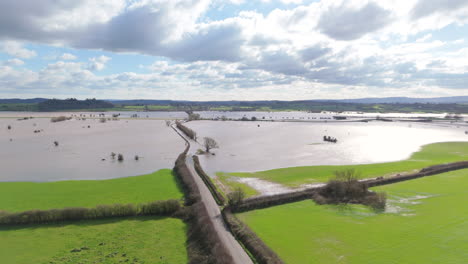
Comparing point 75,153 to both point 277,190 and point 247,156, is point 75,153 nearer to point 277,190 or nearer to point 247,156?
point 247,156

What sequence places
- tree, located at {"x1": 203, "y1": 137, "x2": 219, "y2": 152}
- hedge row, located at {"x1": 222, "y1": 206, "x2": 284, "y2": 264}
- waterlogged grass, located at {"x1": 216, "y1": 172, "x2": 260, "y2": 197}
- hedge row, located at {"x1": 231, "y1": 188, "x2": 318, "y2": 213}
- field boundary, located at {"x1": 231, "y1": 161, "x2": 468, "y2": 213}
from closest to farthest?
1. hedge row, located at {"x1": 222, "y1": 206, "x2": 284, "y2": 264}
2. hedge row, located at {"x1": 231, "y1": 188, "x2": 318, "y2": 213}
3. field boundary, located at {"x1": 231, "y1": 161, "x2": 468, "y2": 213}
4. waterlogged grass, located at {"x1": 216, "y1": 172, "x2": 260, "y2": 197}
5. tree, located at {"x1": 203, "y1": 137, "x2": 219, "y2": 152}

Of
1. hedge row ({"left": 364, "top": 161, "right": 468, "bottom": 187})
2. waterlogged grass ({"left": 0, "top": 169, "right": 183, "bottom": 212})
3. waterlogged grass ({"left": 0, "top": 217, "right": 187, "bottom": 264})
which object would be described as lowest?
waterlogged grass ({"left": 0, "top": 217, "right": 187, "bottom": 264})

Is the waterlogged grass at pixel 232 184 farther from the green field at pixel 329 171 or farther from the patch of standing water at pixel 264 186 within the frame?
the patch of standing water at pixel 264 186

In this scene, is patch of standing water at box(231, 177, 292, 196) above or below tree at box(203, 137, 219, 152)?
below

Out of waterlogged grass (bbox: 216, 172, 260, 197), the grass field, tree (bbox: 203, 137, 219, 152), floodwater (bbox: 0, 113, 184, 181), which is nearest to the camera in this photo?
the grass field

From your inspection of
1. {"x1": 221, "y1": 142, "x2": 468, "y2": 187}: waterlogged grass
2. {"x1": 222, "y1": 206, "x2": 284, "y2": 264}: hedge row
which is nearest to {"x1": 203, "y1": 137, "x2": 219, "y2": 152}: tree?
{"x1": 221, "y1": 142, "x2": 468, "y2": 187}: waterlogged grass

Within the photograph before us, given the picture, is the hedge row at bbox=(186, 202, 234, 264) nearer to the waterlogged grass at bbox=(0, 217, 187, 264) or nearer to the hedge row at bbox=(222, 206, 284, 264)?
the waterlogged grass at bbox=(0, 217, 187, 264)

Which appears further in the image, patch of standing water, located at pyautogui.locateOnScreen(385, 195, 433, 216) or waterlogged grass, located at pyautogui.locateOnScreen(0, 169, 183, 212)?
waterlogged grass, located at pyautogui.locateOnScreen(0, 169, 183, 212)

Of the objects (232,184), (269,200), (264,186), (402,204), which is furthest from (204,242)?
(402,204)
